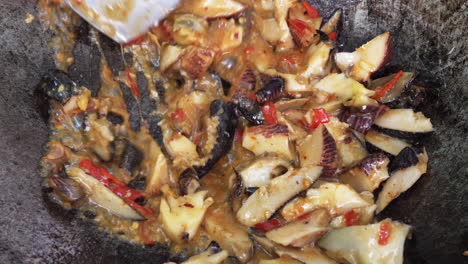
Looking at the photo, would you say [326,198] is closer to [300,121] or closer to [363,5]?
[300,121]

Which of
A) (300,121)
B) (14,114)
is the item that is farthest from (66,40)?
(300,121)

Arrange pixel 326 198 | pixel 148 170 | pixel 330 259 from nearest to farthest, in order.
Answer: pixel 330 259 < pixel 326 198 < pixel 148 170

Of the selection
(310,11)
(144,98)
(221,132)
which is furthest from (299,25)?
(144,98)

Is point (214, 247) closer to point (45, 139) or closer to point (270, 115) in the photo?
point (270, 115)

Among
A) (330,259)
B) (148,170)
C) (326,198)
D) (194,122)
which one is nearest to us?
(330,259)

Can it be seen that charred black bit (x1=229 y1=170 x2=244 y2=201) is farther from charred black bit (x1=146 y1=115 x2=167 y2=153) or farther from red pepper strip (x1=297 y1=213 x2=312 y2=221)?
charred black bit (x1=146 y1=115 x2=167 y2=153)

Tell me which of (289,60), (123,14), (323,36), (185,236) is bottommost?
(185,236)

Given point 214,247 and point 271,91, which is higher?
point 271,91

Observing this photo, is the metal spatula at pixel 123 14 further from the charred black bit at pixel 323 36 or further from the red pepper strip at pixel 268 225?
the red pepper strip at pixel 268 225

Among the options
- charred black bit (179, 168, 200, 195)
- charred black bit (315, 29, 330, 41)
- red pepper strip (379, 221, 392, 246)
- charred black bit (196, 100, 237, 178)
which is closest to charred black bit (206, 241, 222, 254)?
charred black bit (179, 168, 200, 195)
